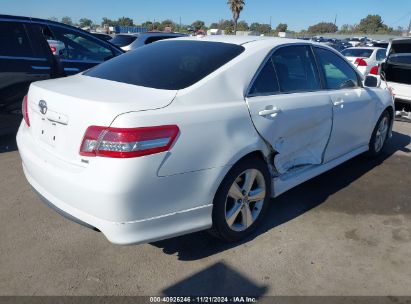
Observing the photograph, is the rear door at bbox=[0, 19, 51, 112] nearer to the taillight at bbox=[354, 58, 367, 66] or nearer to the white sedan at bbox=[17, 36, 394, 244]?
the white sedan at bbox=[17, 36, 394, 244]

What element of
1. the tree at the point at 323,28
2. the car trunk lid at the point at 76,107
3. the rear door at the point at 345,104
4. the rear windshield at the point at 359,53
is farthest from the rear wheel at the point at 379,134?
the tree at the point at 323,28

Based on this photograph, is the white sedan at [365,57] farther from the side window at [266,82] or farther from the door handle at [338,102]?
the side window at [266,82]

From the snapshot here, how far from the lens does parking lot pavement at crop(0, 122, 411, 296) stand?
2.62 m

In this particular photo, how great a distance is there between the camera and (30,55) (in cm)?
512

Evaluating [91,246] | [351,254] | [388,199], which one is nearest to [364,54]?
[388,199]

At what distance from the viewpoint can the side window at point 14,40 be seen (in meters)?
4.96

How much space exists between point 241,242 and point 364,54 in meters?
13.6

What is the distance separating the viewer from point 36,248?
9.78 feet

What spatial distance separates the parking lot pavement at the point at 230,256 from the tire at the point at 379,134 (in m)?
1.36

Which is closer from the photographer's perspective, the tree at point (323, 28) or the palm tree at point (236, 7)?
the palm tree at point (236, 7)

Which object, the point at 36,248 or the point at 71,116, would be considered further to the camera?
the point at 36,248

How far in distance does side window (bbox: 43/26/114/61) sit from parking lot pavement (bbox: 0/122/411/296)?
8.00 feet

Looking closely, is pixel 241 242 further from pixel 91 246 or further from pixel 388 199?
pixel 388 199

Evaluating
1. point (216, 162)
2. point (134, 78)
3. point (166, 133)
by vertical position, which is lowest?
point (216, 162)
